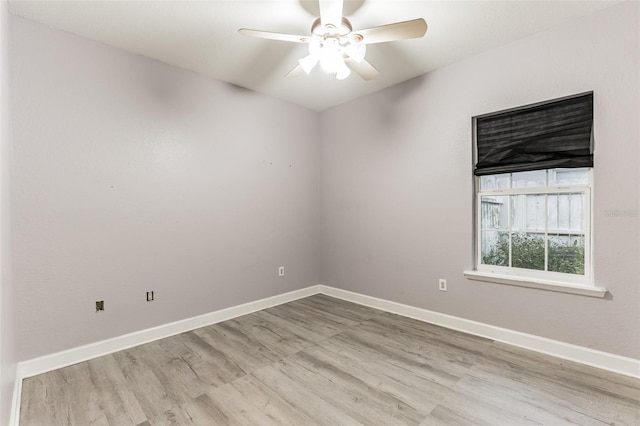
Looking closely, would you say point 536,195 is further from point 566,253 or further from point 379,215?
point 379,215

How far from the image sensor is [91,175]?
2.56 meters

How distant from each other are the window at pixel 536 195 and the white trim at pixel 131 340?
2504 millimetres

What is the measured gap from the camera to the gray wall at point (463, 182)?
7.20 ft

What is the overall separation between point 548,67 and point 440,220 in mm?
1598

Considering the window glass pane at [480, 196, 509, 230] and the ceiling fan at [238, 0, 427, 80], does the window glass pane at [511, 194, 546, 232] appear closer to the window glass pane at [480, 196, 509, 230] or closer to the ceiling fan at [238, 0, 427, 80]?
the window glass pane at [480, 196, 509, 230]

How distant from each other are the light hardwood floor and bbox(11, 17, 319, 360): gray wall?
1.61 feet

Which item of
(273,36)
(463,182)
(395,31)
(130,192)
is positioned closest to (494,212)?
(463,182)

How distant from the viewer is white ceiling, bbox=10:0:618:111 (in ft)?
7.13

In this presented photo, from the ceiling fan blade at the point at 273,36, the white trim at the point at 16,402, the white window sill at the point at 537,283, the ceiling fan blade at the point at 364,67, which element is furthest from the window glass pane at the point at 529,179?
the white trim at the point at 16,402

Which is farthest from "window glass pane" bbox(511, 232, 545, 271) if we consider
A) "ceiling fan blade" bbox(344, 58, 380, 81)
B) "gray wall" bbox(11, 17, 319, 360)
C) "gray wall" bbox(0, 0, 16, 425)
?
"gray wall" bbox(0, 0, 16, 425)

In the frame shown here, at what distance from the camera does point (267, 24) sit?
2.39 metres

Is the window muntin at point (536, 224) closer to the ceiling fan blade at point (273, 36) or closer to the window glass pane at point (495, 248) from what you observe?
the window glass pane at point (495, 248)

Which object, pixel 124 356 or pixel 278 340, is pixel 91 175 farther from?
pixel 278 340

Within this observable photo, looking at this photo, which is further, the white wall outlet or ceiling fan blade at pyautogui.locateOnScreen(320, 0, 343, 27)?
the white wall outlet
